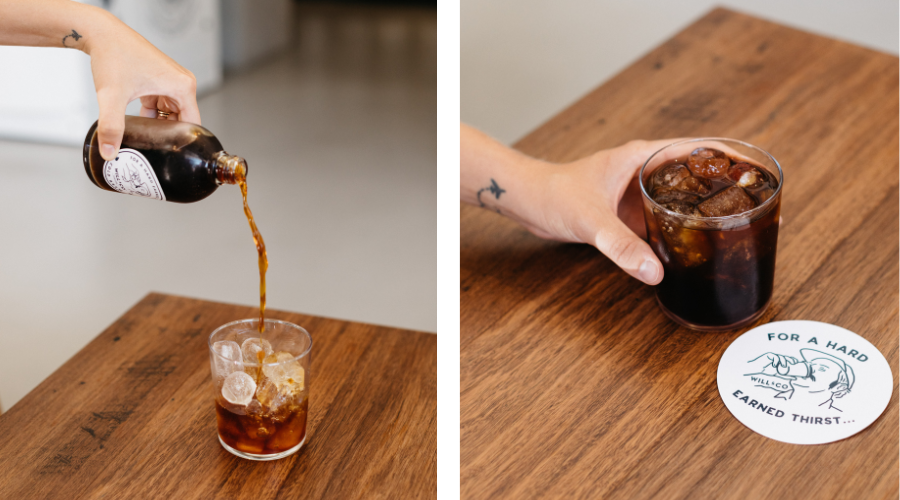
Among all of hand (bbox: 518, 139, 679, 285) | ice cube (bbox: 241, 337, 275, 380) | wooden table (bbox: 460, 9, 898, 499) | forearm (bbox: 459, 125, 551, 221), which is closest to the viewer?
wooden table (bbox: 460, 9, 898, 499)

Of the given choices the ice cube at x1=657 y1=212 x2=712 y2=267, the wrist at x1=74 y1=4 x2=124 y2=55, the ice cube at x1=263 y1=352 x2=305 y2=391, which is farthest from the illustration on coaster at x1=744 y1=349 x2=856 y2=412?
the wrist at x1=74 y1=4 x2=124 y2=55

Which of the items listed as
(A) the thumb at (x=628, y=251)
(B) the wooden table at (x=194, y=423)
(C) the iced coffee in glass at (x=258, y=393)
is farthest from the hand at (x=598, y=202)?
(C) the iced coffee in glass at (x=258, y=393)

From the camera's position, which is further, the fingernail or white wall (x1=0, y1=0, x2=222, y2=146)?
white wall (x1=0, y1=0, x2=222, y2=146)

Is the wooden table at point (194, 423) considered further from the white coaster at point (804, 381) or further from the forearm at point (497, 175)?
the white coaster at point (804, 381)

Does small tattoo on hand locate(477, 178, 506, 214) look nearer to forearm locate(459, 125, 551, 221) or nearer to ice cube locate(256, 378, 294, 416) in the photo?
forearm locate(459, 125, 551, 221)

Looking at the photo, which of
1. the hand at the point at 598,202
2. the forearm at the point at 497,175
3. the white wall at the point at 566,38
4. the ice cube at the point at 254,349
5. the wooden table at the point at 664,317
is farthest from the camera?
the white wall at the point at 566,38

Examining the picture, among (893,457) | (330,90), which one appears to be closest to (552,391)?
(893,457)

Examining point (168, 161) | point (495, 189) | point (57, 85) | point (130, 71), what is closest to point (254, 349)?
point (168, 161)
